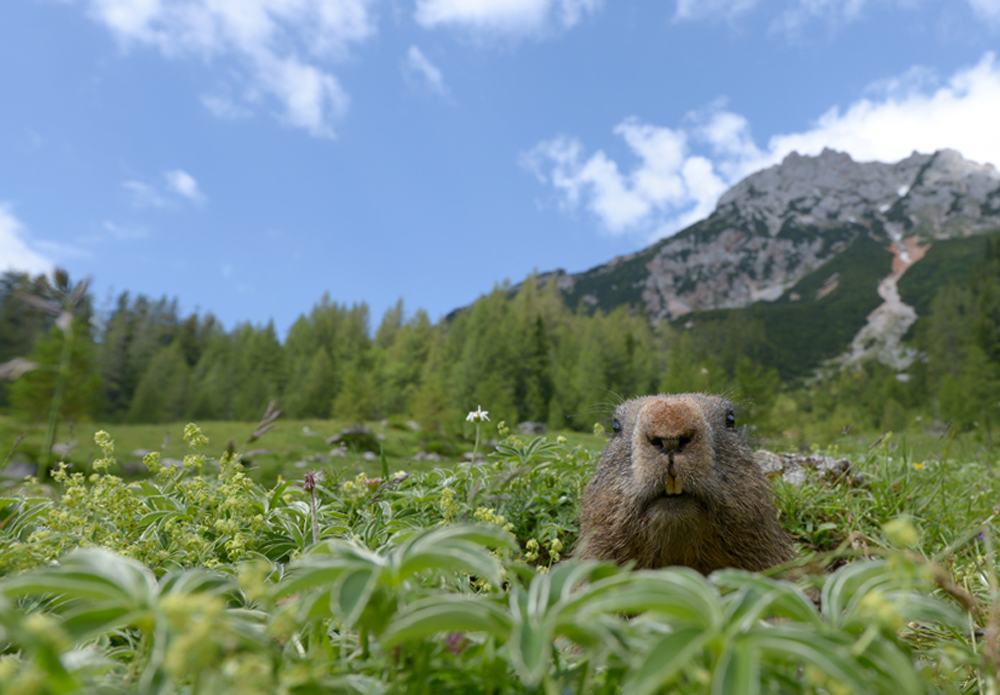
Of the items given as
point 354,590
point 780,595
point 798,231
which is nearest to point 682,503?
point 780,595

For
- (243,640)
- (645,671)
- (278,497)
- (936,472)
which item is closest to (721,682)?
(645,671)

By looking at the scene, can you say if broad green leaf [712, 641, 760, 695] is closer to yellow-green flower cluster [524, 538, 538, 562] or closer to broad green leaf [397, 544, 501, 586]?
broad green leaf [397, 544, 501, 586]

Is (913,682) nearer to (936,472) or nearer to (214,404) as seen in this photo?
(936,472)

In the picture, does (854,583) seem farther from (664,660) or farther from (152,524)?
(152,524)

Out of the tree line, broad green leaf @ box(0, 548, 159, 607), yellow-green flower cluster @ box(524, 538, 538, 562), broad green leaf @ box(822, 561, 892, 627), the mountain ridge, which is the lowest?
yellow-green flower cluster @ box(524, 538, 538, 562)

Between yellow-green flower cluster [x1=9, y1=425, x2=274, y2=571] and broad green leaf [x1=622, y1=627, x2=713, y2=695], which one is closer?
broad green leaf [x1=622, y1=627, x2=713, y2=695]

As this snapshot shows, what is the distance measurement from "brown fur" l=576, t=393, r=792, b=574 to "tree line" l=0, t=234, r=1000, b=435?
66.9 feet

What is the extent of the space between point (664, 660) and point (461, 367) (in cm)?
3706

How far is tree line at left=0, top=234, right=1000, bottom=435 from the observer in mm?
29812

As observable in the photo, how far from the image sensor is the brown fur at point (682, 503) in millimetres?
2137

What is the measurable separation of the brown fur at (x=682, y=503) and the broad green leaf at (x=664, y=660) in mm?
1316

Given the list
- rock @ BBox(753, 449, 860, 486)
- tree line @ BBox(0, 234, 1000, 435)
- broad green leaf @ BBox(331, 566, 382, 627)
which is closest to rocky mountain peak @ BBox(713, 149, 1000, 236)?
tree line @ BBox(0, 234, 1000, 435)

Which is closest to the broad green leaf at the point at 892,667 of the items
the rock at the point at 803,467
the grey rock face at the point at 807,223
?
the rock at the point at 803,467

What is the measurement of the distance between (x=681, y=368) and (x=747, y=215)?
185 m
